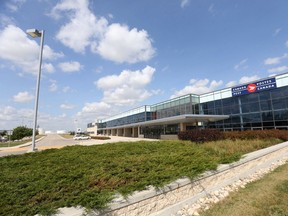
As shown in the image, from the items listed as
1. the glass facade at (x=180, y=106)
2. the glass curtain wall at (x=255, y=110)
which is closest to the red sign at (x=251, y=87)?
the glass curtain wall at (x=255, y=110)

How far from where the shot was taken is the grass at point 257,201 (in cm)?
447

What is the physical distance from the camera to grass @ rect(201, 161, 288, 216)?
447cm

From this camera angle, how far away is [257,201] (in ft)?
16.5

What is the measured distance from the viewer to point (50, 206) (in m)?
3.52

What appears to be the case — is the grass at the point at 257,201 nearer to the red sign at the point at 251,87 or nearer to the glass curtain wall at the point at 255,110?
the glass curtain wall at the point at 255,110

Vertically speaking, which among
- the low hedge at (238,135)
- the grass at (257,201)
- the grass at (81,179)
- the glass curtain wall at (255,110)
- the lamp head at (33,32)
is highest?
the lamp head at (33,32)

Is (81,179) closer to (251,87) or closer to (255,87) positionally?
(255,87)

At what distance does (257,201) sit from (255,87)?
32.7 m

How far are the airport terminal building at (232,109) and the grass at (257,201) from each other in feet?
63.2

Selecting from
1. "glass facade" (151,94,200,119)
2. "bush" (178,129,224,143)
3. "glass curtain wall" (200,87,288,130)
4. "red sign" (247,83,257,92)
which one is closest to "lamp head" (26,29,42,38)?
"bush" (178,129,224,143)

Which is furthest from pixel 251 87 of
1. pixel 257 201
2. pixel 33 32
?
pixel 33 32

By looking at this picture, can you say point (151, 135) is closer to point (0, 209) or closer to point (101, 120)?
point (0, 209)

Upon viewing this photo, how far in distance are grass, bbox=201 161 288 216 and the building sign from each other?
29.2 m

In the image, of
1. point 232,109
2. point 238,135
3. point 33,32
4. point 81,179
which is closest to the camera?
point 81,179
